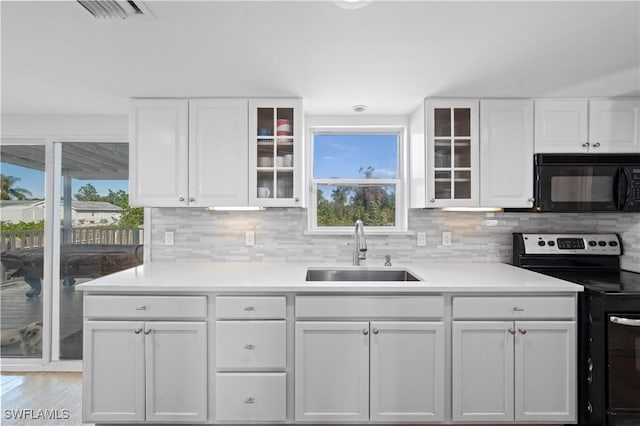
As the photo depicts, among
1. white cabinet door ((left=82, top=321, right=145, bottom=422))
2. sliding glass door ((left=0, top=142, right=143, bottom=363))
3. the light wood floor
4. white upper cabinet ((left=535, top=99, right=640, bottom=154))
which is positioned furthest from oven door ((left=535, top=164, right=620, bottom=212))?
the light wood floor

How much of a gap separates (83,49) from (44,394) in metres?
2.41

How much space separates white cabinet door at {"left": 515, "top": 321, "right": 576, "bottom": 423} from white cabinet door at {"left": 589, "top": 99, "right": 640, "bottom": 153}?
1295 millimetres

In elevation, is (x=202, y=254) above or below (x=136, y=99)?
below

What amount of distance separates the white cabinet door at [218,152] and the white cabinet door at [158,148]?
6 centimetres

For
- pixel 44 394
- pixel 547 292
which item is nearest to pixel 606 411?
pixel 547 292

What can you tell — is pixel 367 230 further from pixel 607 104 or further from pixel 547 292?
pixel 607 104

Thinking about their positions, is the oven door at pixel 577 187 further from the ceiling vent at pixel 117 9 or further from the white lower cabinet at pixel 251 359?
the ceiling vent at pixel 117 9

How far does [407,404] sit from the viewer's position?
195 cm

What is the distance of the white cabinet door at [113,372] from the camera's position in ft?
6.42

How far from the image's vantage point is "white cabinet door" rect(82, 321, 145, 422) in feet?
6.42

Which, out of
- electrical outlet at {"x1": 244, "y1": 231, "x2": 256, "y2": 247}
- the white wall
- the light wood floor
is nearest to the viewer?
the light wood floor

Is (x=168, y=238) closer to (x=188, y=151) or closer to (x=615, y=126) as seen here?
(x=188, y=151)

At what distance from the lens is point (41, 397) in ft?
8.13

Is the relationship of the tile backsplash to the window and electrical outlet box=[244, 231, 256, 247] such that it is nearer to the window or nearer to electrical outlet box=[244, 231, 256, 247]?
electrical outlet box=[244, 231, 256, 247]
